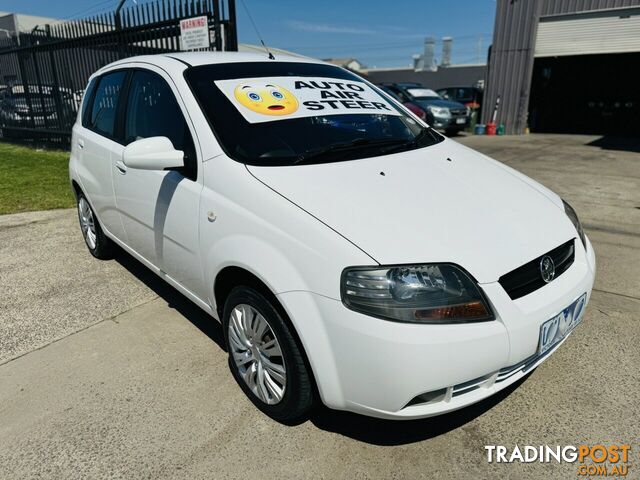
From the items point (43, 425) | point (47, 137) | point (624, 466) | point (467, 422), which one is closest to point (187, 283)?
point (43, 425)

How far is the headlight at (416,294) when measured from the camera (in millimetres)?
1736

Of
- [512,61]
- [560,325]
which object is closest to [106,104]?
[560,325]

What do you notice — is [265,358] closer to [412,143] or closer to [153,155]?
[153,155]

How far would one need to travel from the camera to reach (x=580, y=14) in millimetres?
13023

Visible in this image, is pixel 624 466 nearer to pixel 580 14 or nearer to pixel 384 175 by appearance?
pixel 384 175

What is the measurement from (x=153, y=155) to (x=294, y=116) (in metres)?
0.80

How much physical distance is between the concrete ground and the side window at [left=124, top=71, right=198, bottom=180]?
3.89ft

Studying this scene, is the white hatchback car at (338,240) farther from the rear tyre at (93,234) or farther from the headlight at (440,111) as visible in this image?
the headlight at (440,111)

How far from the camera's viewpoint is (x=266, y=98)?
2.66m

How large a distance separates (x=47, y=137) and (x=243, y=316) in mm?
11337

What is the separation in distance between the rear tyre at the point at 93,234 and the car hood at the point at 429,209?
2537mm

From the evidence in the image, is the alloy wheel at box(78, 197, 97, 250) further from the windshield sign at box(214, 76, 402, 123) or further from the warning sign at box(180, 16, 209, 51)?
the warning sign at box(180, 16, 209, 51)

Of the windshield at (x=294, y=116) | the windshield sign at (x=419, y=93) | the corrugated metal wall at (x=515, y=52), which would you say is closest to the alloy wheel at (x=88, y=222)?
the windshield at (x=294, y=116)

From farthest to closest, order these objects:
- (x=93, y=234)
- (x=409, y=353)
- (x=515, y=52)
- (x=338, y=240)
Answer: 1. (x=515, y=52)
2. (x=93, y=234)
3. (x=338, y=240)
4. (x=409, y=353)
